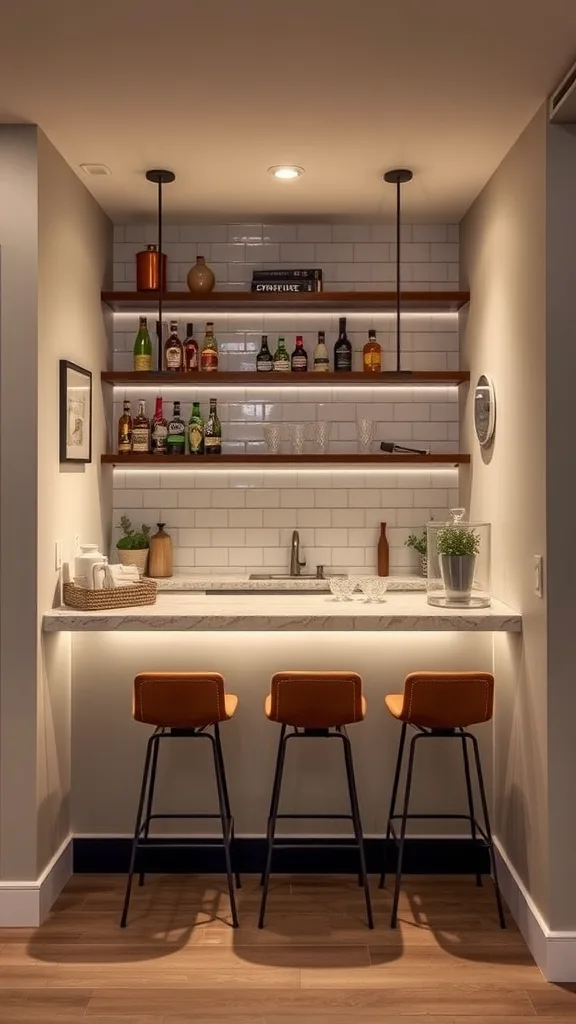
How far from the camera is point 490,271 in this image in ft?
12.9

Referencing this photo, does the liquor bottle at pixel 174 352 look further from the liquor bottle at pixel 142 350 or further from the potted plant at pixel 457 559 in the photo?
the potted plant at pixel 457 559

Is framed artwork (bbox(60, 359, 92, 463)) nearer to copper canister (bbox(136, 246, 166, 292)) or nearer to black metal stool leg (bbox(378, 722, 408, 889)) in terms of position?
copper canister (bbox(136, 246, 166, 292))

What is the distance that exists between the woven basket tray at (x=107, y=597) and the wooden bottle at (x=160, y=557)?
81 cm

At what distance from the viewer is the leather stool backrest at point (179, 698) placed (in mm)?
3242

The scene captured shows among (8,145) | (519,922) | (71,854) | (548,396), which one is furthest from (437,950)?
(8,145)

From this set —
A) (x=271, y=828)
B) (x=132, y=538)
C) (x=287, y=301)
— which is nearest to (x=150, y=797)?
(x=271, y=828)

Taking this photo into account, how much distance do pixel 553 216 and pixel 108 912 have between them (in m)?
2.95

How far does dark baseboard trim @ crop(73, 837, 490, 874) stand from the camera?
149 inches

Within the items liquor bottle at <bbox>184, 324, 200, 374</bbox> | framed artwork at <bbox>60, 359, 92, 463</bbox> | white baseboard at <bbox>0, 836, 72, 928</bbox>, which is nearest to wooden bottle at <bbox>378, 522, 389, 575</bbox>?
liquor bottle at <bbox>184, 324, 200, 374</bbox>

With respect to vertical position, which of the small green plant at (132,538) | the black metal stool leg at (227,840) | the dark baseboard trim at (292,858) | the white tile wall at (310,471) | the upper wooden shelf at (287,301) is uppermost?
the upper wooden shelf at (287,301)

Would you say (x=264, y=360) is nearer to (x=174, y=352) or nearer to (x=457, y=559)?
(x=174, y=352)

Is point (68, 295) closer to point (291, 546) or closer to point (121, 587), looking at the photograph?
point (121, 587)

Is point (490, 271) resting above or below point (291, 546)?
above

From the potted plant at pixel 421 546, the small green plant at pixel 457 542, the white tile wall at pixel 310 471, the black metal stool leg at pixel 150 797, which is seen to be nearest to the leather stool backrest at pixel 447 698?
the small green plant at pixel 457 542
